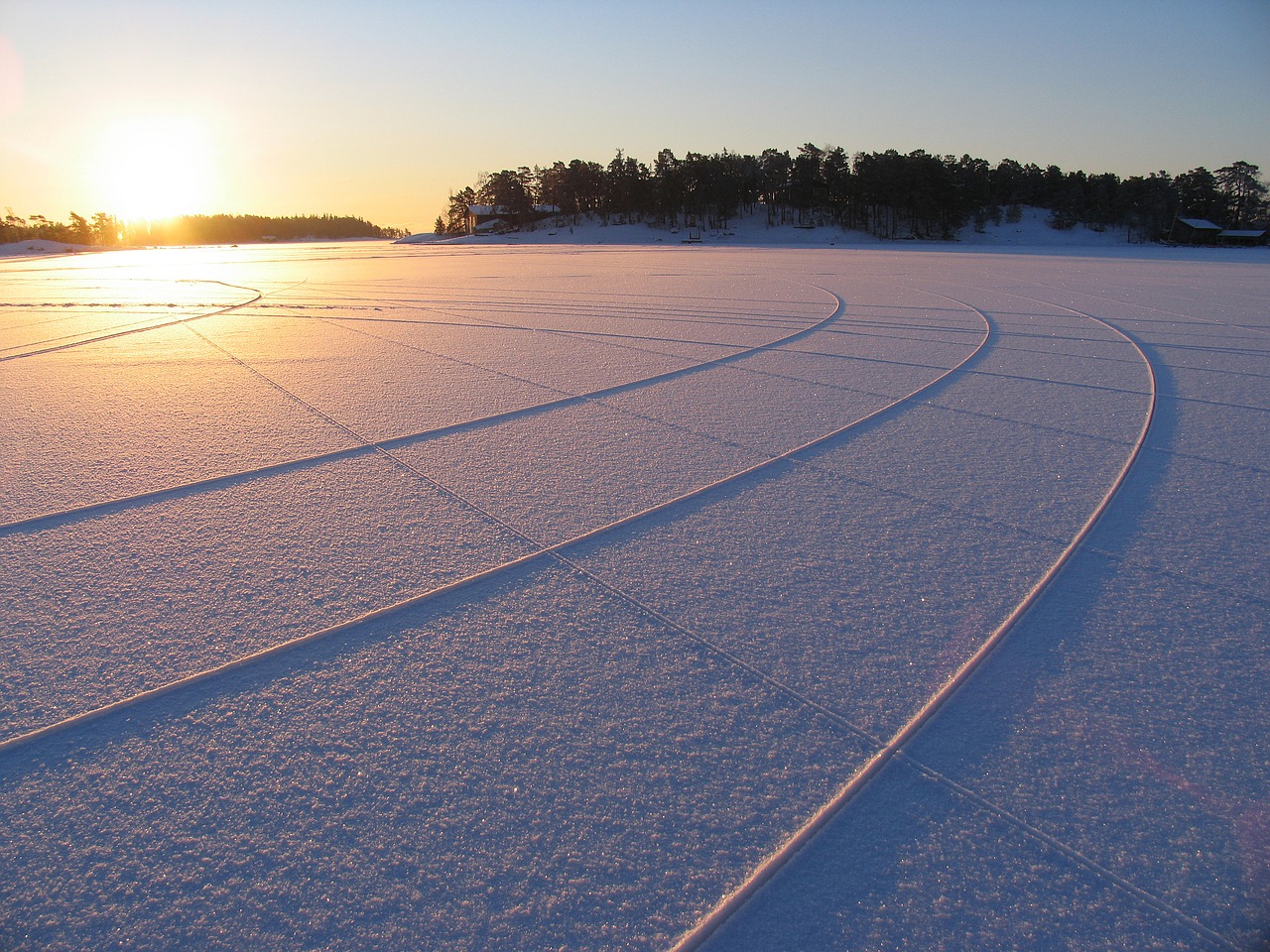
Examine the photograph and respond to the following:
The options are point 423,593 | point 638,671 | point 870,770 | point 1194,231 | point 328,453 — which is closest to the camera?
point 870,770

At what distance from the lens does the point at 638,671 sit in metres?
3.20

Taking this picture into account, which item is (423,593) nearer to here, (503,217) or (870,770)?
(870,770)

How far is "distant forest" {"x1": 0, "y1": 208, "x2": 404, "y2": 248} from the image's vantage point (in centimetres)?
10656

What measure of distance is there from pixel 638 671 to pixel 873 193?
79940 millimetres

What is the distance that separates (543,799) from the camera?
2529mm

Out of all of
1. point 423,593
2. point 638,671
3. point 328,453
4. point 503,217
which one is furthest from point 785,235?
point 638,671

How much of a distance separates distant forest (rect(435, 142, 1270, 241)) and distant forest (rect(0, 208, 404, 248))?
37495 millimetres

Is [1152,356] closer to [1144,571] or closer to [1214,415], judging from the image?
[1214,415]

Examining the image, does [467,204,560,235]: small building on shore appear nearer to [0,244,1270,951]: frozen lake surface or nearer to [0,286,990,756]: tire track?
[0,244,1270,951]: frozen lake surface

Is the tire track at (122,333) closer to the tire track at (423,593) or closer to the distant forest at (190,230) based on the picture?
the tire track at (423,593)

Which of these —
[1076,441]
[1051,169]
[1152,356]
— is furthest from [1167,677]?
[1051,169]

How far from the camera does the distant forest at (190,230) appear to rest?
106562 millimetres

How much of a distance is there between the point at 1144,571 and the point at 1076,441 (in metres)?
2.44

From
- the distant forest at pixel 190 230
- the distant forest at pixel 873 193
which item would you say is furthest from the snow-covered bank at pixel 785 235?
the distant forest at pixel 190 230
